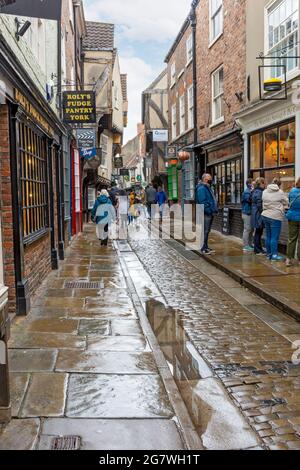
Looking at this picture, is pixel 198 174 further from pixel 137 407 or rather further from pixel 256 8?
pixel 137 407

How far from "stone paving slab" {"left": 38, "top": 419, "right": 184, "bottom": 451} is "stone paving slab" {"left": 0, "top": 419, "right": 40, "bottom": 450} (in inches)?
2.3

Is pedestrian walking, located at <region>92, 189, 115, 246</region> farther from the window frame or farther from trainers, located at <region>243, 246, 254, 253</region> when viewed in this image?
the window frame

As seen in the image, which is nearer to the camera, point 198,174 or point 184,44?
point 198,174

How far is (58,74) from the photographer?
12.1m

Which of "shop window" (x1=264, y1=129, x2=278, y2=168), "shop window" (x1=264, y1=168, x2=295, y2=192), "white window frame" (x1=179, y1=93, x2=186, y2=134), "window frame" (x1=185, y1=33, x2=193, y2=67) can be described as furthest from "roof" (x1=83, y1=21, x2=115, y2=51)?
"shop window" (x1=264, y1=168, x2=295, y2=192)

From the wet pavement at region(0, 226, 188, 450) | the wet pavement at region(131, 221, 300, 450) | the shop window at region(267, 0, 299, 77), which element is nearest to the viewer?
the wet pavement at region(0, 226, 188, 450)

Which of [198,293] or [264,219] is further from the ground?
[264,219]

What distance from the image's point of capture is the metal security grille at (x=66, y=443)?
3.05 meters

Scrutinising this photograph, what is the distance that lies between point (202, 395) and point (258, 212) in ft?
25.0

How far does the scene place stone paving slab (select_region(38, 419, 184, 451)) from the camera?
10.2ft

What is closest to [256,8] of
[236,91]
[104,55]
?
[236,91]

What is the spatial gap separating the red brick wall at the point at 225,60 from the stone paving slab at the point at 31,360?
35.0 ft

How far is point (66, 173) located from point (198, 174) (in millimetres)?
6508

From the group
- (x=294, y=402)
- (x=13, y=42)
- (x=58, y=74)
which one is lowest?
(x=294, y=402)
